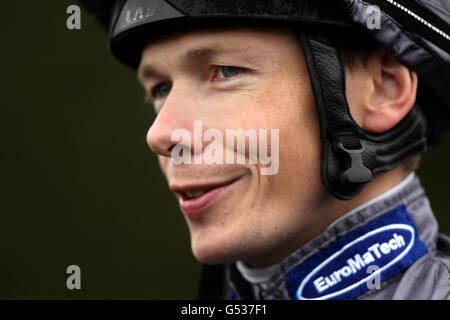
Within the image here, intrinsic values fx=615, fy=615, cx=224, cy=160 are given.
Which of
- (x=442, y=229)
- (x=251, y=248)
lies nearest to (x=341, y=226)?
(x=251, y=248)

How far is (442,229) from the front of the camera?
4.34 metres

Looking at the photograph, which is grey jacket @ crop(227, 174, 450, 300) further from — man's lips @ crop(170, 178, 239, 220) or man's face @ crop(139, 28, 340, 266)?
man's lips @ crop(170, 178, 239, 220)

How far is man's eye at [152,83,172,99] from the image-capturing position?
196 cm

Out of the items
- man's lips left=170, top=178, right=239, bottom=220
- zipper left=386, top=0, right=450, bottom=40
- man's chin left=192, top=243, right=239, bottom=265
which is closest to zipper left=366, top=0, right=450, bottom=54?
zipper left=386, top=0, right=450, bottom=40

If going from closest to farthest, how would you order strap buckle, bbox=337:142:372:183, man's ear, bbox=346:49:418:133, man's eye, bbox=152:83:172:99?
strap buckle, bbox=337:142:372:183
man's ear, bbox=346:49:418:133
man's eye, bbox=152:83:172:99

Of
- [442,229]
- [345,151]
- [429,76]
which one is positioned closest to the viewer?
[345,151]

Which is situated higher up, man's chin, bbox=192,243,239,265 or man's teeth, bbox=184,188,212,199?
man's teeth, bbox=184,188,212,199

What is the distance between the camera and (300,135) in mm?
1698

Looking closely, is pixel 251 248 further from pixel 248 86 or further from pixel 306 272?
pixel 248 86

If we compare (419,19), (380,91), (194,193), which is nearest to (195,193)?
(194,193)

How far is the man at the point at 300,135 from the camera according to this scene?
1.68m

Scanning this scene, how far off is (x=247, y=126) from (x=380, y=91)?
0.43m

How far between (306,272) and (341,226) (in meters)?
0.17

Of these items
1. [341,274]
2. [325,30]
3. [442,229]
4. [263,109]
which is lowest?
[442,229]
